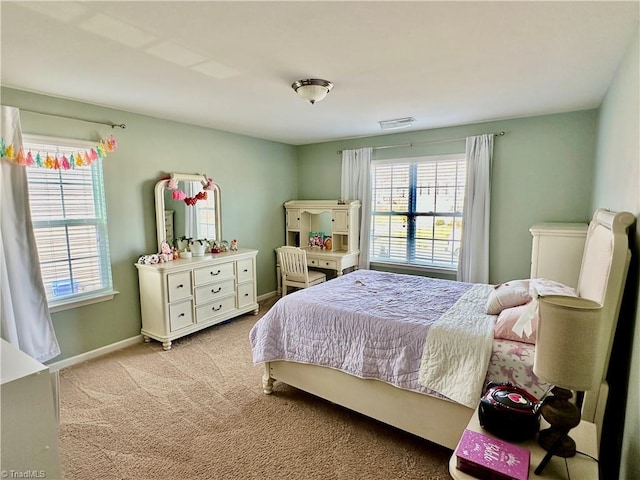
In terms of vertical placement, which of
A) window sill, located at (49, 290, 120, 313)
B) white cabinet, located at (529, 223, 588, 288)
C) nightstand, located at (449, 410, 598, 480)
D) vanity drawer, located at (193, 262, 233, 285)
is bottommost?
window sill, located at (49, 290, 120, 313)

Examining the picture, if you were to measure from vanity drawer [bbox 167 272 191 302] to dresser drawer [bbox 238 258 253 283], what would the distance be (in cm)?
71

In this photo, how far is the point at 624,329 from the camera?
1.45 m

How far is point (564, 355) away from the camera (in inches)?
38.9

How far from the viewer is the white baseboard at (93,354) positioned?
2979mm

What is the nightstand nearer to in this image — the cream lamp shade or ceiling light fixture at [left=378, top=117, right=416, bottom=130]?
the cream lamp shade

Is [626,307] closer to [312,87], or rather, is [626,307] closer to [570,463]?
[570,463]

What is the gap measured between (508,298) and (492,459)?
126 centimetres

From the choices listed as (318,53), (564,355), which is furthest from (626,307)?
(318,53)

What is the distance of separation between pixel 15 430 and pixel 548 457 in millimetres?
1676

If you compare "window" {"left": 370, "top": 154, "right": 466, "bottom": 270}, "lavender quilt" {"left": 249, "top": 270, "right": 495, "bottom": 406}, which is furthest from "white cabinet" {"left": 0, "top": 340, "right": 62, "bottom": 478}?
"window" {"left": 370, "top": 154, "right": 466, "bottom": 270}

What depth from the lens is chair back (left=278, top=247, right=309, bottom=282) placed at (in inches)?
172

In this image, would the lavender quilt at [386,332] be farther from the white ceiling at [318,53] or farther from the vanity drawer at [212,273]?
the white ceiling at [318,53]

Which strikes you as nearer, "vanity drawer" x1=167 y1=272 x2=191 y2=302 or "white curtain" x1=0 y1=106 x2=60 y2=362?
"white curtain" x1=0 y1=106 x2=60 y2=362

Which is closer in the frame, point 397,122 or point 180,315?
point 180,315
